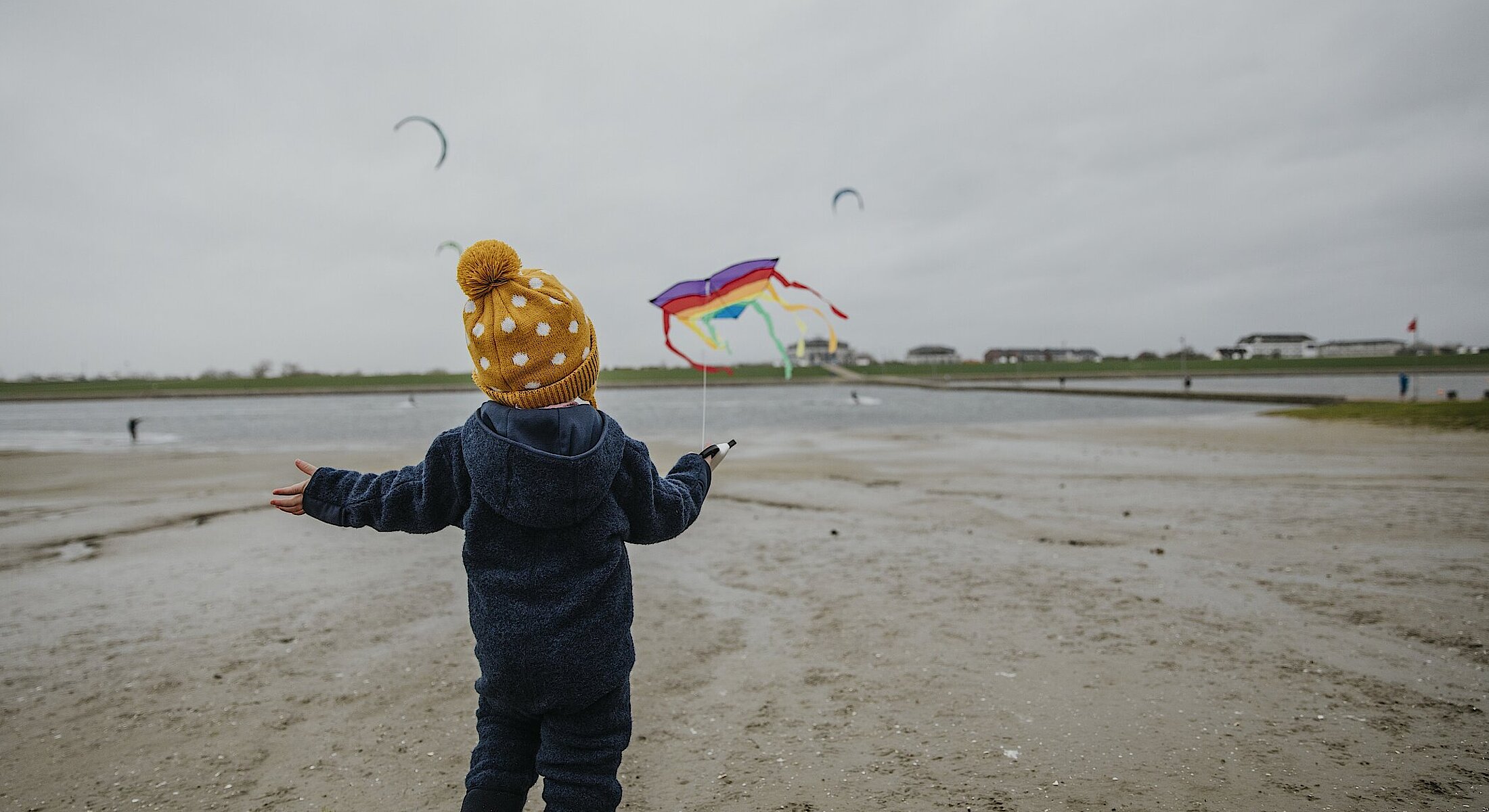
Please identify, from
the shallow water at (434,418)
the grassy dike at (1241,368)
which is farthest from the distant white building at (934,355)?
the shallow water at (434,418)

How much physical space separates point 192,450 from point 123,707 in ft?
83.7

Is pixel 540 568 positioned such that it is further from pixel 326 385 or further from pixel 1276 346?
pixel 1276 346

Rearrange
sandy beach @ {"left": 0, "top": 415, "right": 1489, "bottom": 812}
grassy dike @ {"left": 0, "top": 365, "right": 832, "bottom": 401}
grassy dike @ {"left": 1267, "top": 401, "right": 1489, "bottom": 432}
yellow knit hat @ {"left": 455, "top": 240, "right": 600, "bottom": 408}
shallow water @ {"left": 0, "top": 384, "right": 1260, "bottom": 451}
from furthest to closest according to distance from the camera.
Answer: grassy dike @ {"left": 0, "top": 365, "right": 832, "bottom": 401} → shallow water @ {"left": 0, "top": 384, "right": 1260, "bottom": 451} → grassy dike @ {"left": 1267, "top": 401, "right": 1489, "bottom": 432} → sandy beach @ {"left": 0, "top": 415, "right": 1489, "bottom": 812} → yellow knit hat @ {"left": 455, "top": 240, "right": 600, "bottom": 408}

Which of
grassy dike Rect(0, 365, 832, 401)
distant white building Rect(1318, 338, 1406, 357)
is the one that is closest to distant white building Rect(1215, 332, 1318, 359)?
distant white building Rect(1318, 338, 1406, 357)

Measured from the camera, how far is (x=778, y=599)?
6625 millimetres

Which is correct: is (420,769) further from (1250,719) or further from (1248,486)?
(1248,486)

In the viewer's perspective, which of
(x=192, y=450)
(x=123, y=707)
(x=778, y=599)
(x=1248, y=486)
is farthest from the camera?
(x=192, y=450)

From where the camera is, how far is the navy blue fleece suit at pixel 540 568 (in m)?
2.32

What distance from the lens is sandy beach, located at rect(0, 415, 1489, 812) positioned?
140 inches

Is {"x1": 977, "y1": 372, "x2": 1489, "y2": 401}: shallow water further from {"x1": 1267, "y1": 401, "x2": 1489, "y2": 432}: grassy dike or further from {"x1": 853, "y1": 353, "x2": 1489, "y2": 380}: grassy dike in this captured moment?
{"x1": 1267, "y1": 401, "x2": 1489, "y2": 432}: grassy dike

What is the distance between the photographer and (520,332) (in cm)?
238

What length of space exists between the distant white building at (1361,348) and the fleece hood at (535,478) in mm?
211518

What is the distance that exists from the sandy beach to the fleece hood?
69.9 inches

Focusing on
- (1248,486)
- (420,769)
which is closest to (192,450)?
(420,769)
